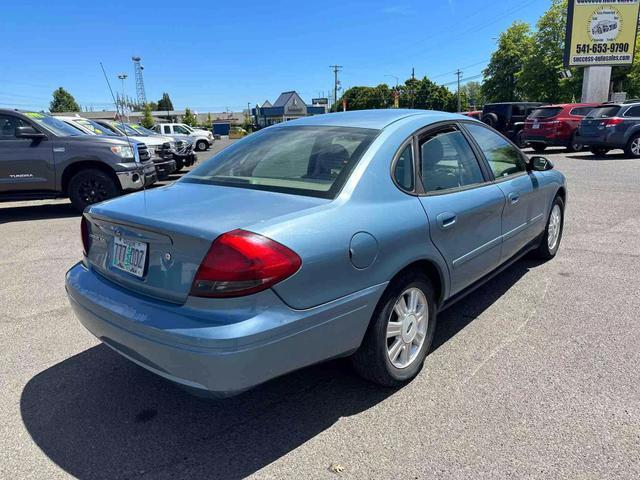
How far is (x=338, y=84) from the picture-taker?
89.4 meters

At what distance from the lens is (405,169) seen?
9.43 feet

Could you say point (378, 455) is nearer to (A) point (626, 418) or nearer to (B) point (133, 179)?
(A) point (626, 418)

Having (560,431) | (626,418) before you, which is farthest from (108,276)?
(626,418)

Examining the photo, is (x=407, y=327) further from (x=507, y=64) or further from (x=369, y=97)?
(x=369, y=97)

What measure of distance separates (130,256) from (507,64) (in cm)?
6326

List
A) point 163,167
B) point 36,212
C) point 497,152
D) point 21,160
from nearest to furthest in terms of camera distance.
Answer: point 497,152 < point 21,160 < point 36,212 < point 163,167

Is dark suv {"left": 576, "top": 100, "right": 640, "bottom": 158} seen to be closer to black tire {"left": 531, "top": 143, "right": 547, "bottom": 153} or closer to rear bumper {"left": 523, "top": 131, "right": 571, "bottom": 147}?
rear bumper {"left": 523, "top": 131, "right": 571, "bottom": 147}

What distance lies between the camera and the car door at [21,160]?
26.4 ft

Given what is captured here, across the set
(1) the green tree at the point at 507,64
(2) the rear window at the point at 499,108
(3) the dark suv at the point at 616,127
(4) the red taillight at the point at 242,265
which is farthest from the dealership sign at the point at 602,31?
(1) the green tree at the point at 507,64

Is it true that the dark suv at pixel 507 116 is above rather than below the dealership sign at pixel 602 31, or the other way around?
below

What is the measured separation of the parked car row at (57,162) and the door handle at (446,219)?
6.31 m

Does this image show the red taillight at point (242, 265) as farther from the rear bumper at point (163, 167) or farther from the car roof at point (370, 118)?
the rear bumper at point (163, 167)

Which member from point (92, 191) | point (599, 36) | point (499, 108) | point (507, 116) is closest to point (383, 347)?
point (92, 191)

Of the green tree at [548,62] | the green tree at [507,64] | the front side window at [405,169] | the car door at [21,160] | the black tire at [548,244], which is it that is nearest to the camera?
the front side window at [405,169]
